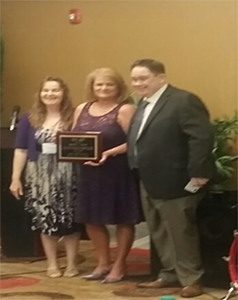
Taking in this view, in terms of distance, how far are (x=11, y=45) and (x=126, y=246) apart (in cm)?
226

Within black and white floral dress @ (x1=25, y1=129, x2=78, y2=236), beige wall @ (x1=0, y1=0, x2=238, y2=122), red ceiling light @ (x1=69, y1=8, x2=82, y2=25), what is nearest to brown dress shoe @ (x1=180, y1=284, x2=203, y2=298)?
black and white floral dress @ (x1=25, y1=129, x2=78, y2=236)

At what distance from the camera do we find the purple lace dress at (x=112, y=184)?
4.31 m

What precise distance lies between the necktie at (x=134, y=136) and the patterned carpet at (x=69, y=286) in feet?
2.43

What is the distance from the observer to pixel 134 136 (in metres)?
4.11

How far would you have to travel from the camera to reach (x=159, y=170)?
13.2 ft

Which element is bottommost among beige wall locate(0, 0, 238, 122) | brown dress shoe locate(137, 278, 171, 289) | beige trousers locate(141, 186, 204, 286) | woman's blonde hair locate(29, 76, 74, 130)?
brown dress shoe locate(137, 278, 171, 289)

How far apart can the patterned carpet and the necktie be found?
0.74m

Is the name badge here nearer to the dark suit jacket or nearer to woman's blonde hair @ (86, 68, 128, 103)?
woman's blonde hair @ (86, 68, 128, 103)

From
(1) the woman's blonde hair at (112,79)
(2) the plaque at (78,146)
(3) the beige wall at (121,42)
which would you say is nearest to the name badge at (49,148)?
(2) the plaque at (78,146)

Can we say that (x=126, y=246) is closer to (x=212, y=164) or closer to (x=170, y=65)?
(x=212, y=164)

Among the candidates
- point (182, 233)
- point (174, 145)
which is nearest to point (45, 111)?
point (174, 145)

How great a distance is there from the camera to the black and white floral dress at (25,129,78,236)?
448 centimetres

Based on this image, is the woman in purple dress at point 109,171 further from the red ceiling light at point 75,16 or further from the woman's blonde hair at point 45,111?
the red ceiling light at point 75,16

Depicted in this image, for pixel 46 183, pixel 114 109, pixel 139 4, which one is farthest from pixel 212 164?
pixel 139 4
